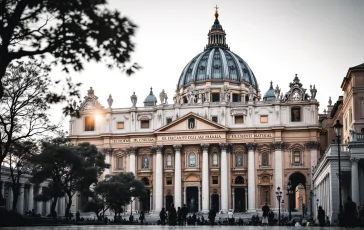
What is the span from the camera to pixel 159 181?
94875 millimetres

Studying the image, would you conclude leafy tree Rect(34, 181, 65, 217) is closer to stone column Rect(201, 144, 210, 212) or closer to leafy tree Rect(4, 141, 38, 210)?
leafy tree Rect(4, 141, 38, 210)

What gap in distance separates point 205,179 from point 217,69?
39.5m

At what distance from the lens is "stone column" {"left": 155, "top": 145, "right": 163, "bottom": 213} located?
9419 cm

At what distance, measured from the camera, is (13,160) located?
2367 inches

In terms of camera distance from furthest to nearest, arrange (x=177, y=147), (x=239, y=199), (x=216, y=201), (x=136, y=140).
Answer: (x=136, y=140) → (x=177, y=147) → (x=239, y=199) → (x=216, y=201)

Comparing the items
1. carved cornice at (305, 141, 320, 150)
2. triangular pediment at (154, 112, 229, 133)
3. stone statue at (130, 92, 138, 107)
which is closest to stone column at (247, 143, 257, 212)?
triangular pediment at (154, 112, 229, 133)

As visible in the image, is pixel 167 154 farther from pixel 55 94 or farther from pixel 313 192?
pixel 55 94

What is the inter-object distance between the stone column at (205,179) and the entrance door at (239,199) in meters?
4.67

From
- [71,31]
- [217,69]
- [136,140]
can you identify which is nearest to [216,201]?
[136,140]

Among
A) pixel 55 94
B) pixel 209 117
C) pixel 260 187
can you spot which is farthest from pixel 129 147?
pixel 55 94

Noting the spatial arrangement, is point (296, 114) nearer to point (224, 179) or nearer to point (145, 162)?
point (224, 179)

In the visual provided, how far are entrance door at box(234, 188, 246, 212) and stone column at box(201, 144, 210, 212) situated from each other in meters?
4.67

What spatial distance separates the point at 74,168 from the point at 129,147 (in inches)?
1535

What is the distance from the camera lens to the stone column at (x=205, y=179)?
92.2 meters
